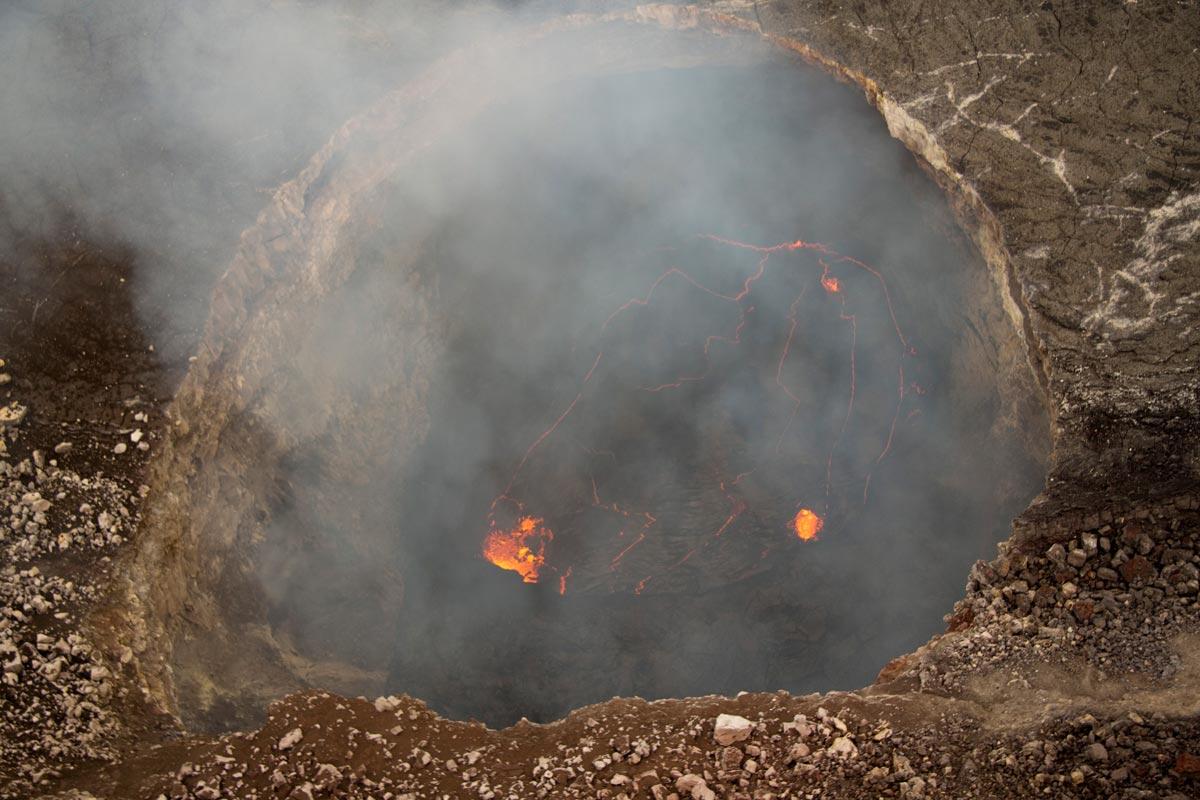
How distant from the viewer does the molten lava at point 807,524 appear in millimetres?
7750

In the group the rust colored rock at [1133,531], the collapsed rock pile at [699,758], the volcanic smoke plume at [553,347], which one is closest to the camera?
the collapsed rock pile at [699,758]

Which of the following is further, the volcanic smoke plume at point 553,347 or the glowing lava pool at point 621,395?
the glowing lava pool at point 621,395

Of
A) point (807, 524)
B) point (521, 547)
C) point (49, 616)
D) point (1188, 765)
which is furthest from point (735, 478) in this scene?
point (49, 616)

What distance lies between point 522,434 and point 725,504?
189 centimetres

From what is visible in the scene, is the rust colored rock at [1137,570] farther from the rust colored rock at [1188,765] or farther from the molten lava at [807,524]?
the molten lava at [807,524]

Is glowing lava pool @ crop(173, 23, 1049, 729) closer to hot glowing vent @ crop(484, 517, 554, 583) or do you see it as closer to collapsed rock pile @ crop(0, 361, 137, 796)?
hot glowing vent @ crop(484, 517, 554, 583)

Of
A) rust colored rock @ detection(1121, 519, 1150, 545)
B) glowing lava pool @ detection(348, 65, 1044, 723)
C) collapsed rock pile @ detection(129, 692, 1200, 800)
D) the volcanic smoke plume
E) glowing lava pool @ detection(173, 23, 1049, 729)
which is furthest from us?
glowing lava pool @ detection(348, 65, 1044, 723)

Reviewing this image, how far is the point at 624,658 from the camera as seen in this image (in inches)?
293

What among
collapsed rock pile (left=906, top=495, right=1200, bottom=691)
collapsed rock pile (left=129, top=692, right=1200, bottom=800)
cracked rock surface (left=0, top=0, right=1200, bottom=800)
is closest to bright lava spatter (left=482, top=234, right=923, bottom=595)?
cracked rock surface (left=0, top=0, right=1200, bottom=800)

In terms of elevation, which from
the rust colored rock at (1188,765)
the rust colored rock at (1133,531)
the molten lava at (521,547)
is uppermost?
the molten lava at (521,547)

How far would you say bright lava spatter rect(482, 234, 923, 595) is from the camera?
304 inches

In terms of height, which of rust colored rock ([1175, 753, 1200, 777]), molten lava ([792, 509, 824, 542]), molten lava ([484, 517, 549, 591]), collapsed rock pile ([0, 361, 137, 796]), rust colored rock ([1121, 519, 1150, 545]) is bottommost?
rust colored rock ([1175, 753, 1200, 777])

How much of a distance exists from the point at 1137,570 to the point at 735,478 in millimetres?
3531

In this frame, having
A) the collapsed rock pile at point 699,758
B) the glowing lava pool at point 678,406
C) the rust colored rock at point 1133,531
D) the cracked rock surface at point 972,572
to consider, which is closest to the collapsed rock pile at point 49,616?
the cracked rock surface at point 972,572
